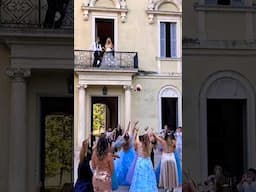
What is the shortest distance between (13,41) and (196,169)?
0.42 m

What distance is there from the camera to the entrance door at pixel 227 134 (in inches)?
35.4

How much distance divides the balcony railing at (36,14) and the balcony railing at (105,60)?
0.36 ft

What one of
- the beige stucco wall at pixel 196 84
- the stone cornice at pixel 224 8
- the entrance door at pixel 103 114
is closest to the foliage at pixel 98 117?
the entrance door at pixel 103 114

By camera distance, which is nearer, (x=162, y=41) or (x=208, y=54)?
(x=162, y=41)

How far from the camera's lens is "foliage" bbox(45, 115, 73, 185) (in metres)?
0.82

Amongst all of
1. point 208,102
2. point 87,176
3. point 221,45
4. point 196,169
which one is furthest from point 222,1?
point 87,176

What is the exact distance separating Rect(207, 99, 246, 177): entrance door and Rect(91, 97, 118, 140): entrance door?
257mm

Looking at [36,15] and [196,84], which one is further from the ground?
[36,15]

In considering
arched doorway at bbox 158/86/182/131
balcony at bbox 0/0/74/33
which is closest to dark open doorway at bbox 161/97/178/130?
arched doorway at bbox 158/86/182/131

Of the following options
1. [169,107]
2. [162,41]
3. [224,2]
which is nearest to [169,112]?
[169,107]

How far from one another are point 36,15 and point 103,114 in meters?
0.28

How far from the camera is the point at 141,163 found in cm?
71

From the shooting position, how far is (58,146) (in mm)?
841

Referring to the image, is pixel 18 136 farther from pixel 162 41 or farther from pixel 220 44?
pixel 220 44
